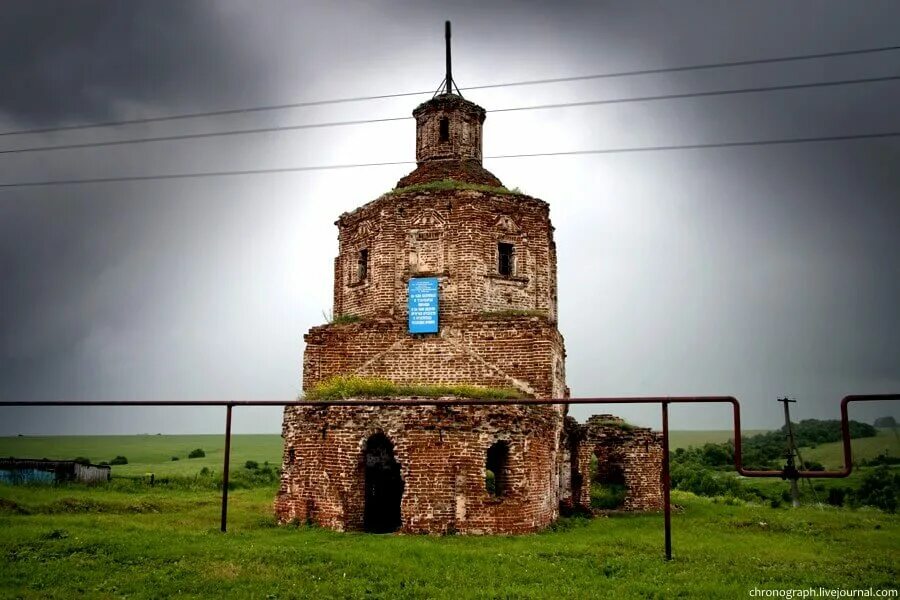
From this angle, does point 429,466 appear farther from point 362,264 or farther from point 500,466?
point 362,264

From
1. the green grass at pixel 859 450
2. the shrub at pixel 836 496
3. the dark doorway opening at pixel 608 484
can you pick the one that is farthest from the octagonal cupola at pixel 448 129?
the green grass at pixel 859 450

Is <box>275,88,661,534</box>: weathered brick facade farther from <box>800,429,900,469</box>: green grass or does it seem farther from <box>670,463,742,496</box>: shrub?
<box>800,429,900,469</box>: green grass

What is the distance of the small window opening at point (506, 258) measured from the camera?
21609 mm

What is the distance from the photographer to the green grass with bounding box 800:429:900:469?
142 feet

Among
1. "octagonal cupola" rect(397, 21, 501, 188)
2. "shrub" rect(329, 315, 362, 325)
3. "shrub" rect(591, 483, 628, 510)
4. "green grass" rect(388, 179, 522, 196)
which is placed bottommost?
"shrub" rect(591, 483, 628, 510)

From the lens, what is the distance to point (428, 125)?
79.2 feet

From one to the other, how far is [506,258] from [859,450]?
127 feet

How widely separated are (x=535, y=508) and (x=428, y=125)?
13544mm

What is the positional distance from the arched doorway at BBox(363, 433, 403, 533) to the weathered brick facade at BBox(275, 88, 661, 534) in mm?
35

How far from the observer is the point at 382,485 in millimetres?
20375

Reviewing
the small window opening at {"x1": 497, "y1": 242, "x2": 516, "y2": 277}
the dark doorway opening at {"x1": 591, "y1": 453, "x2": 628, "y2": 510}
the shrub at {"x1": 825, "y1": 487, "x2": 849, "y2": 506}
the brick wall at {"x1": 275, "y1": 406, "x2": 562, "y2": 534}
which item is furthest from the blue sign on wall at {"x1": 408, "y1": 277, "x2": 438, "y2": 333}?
the shrub at {"x1": 825, "y1": 487, "x2": 849, "y2": 506}

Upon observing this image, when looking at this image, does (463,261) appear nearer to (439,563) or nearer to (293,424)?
(293,424)

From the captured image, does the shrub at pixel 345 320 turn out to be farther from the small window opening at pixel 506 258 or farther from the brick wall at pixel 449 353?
the small window opening at pixel 506 258

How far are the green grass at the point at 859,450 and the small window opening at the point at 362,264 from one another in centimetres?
3400
